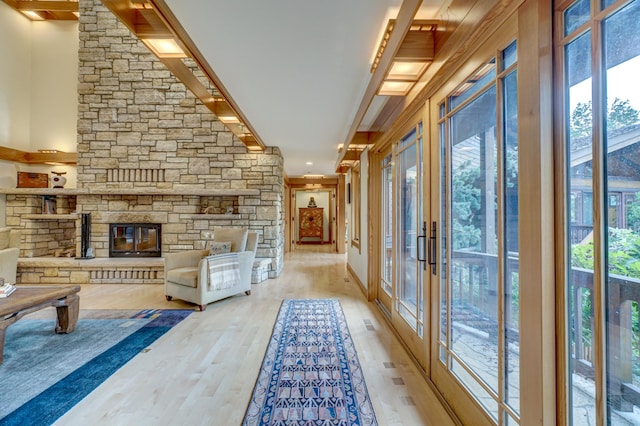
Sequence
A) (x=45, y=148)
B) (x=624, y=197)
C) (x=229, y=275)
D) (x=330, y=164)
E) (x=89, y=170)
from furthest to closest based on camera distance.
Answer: (x=330, y=164) → (x=45, y=148) → (x=89, y=170) → (x=229, y=275) → (x=624, y=197)

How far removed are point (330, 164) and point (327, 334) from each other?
4.85 m

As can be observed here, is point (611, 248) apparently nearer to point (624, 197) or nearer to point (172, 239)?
point (624, 197)

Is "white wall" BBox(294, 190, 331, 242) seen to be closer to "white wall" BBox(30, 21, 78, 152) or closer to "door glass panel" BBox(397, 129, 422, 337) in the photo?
"white wall" BBox(30, 21, 78, 152)

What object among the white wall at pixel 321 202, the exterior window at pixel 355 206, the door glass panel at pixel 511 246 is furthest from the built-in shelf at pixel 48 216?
the white wall at pixel 321 202

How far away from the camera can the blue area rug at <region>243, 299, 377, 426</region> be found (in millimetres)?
1752

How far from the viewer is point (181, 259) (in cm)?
426

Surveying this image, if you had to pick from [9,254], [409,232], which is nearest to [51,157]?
[9,254]

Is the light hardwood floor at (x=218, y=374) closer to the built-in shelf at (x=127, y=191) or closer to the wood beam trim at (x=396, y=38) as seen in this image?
the built-in shelf at (x=127, y=191)

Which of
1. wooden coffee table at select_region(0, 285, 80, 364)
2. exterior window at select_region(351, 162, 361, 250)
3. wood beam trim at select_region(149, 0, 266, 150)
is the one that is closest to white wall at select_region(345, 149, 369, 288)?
exterior window at select_region(351, 162, 361, 250)

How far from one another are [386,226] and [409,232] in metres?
0.92

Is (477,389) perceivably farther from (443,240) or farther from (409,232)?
(409,232)

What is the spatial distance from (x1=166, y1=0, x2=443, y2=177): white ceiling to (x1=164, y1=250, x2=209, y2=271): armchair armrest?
7.00 ft

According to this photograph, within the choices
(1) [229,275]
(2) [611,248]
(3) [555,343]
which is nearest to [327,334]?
(1) [229,275]

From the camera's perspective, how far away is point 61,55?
19.7 ft
